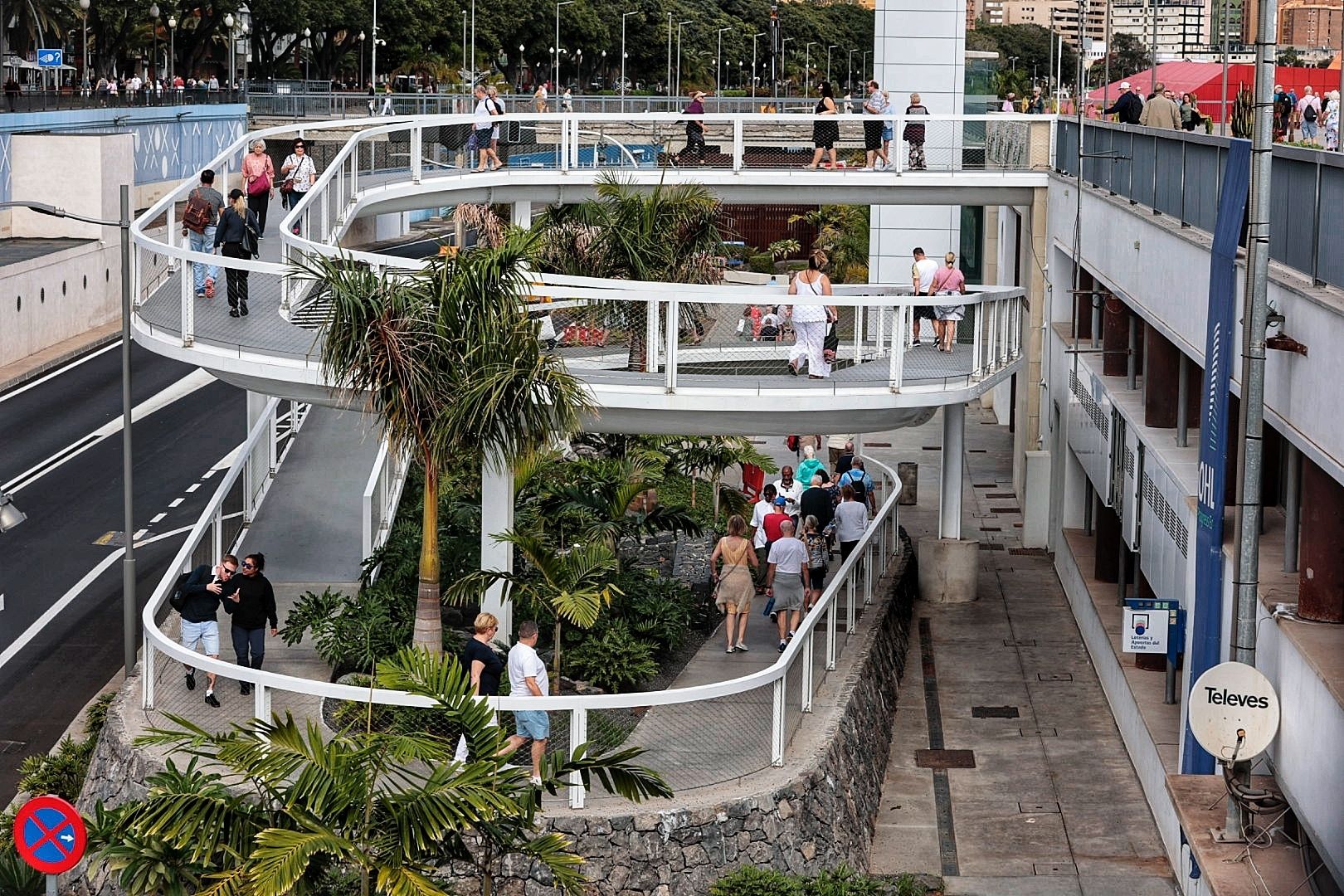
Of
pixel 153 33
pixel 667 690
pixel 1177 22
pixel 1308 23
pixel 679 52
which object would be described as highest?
pixel 679 52

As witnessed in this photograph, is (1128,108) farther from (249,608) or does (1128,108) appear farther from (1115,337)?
(249,608)

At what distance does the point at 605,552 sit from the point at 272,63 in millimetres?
99989

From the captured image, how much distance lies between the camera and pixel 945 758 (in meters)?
20.2

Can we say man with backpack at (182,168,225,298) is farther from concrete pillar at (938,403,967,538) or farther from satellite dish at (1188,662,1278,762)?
satellite dish at (1188,662,1278,762)

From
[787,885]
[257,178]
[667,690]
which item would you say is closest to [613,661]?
[667,690]

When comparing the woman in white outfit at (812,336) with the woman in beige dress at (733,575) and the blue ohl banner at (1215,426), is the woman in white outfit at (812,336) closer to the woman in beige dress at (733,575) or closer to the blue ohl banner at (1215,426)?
the woman in beige dress at (733,575)

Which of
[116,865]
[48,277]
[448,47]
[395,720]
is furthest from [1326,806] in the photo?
[448,47]

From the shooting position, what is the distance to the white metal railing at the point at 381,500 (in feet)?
69.4

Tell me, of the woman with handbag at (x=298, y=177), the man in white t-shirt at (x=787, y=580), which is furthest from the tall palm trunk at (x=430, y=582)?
the woman with handbag at (x=298, y=177)

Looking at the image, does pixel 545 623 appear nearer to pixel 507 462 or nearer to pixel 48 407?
pixel 507 462

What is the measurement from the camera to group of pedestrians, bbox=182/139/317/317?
20141mm

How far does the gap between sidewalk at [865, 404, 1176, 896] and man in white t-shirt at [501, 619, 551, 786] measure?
3.90 meters

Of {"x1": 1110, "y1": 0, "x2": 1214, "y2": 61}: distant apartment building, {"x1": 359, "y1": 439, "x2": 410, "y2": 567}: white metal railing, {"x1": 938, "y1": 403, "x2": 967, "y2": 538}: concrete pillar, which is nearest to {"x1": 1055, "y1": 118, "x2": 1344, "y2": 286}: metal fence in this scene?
{"x1": 1110, "y1": 0, "x2": 1214, "y2": 61}: distant apartment building

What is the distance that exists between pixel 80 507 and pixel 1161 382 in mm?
20630
